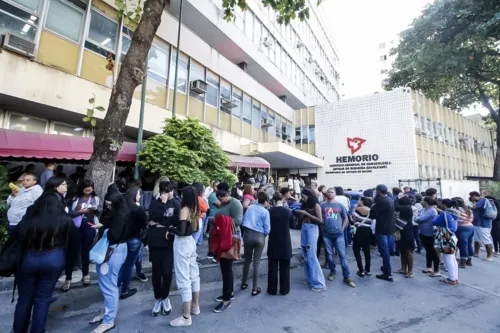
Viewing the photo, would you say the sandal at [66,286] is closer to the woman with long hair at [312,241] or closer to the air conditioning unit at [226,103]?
the woman with long hair at [312,241]

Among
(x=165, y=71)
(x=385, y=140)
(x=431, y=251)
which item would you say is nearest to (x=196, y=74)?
(x=165, y=71)

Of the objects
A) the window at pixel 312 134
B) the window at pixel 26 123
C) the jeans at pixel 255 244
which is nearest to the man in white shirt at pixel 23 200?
the jeans at pixel 255 244

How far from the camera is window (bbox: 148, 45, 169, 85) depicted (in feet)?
32.9

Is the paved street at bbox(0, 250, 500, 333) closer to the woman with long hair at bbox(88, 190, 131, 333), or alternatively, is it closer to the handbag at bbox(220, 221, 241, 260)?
the woman with long hair at bbox(88, 190, 131, 333)

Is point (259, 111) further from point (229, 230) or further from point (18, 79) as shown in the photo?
point (229, 230)

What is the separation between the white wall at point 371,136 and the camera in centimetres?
1738

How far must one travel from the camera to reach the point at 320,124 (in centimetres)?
2106

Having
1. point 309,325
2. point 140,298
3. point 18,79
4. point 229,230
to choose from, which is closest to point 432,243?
point 309,325

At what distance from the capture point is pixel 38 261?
8.32 feet

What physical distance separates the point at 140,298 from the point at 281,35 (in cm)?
2141

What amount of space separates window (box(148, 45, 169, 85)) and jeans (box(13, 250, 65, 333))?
8840 mm

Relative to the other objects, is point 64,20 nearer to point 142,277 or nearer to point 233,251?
point 142,277

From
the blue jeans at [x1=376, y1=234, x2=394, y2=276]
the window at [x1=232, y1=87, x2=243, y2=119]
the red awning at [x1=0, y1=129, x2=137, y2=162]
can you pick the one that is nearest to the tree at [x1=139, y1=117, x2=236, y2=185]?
the red awning at [x1=0, y1=129, x2=137, y2=162]

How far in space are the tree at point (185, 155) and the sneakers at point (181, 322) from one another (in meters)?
4.51
